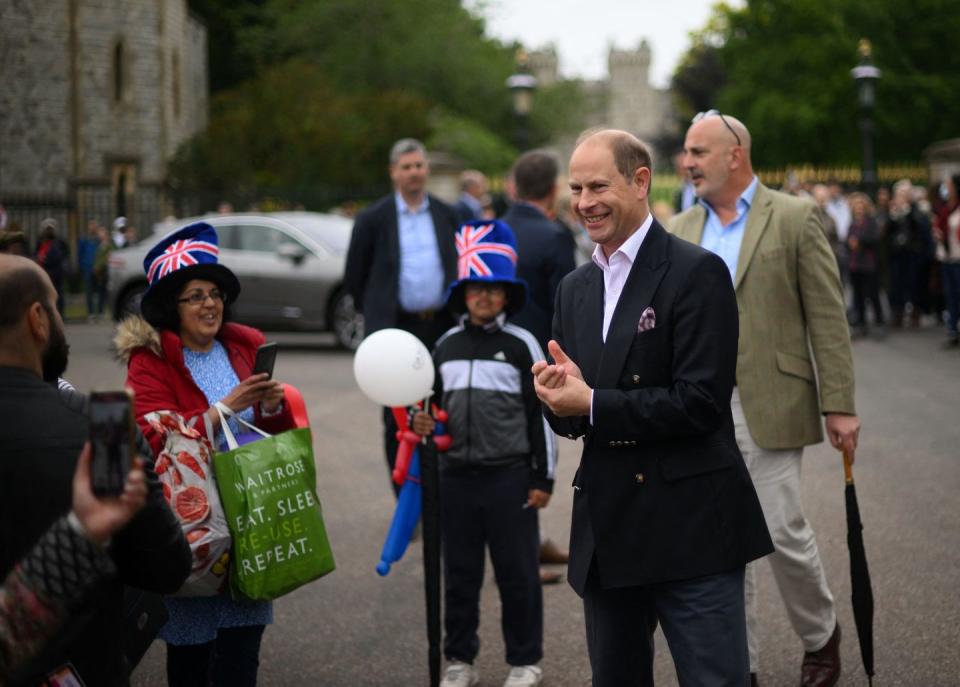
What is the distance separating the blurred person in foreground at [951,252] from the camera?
15570 millimetres

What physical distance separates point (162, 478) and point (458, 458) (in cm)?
162

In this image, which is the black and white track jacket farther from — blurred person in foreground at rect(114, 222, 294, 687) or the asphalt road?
blurred person in foreground at rect(114, 222, 294, 687)

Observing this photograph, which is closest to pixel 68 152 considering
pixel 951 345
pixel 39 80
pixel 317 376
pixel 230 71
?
pixel 39 80

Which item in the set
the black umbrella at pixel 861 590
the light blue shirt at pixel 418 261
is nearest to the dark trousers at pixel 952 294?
the light blue shirt at pixel 418 261

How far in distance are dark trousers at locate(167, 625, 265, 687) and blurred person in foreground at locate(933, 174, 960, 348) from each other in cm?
1314

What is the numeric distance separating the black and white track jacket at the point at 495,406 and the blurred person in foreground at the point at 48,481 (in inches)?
97.6

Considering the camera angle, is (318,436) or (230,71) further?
(230,71)

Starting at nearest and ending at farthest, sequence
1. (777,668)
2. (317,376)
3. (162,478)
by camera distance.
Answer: (162,478) < (777,668) < (317,376)

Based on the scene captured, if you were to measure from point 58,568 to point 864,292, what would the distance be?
16786mm

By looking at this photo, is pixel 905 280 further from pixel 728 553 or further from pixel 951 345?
pixel 728 553

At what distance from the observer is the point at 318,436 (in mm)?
10992

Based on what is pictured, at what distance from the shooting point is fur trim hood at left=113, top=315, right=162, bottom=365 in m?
4.19

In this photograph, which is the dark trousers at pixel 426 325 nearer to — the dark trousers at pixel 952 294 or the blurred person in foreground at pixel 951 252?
the blurred person in foreground at pixel 951 252

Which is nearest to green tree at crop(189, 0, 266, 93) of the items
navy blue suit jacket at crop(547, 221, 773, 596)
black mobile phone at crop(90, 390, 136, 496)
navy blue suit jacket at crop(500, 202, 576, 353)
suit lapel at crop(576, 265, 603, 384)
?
navy blue suit jacket at crop(500, 202, 576, 353)
